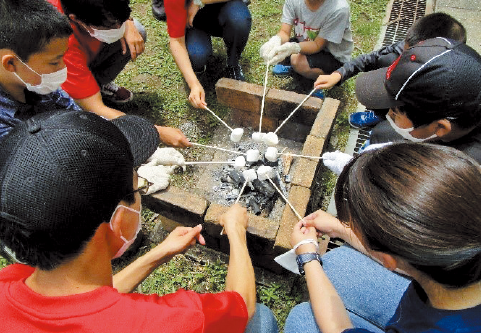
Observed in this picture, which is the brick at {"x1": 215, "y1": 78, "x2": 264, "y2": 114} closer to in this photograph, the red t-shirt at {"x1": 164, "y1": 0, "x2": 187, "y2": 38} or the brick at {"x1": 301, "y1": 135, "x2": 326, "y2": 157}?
the brick at {"x1": 301, "y1": 135, "x2": 326, "y2": 157}

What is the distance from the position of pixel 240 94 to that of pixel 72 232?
1.98 metres

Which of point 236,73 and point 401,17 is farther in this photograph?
point 401,17

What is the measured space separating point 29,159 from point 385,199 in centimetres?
106

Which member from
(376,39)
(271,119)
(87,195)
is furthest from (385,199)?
(376,39)

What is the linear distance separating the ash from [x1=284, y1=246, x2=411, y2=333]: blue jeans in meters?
0.72

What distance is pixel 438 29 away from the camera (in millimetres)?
2355

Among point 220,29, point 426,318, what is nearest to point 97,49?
point 220,29

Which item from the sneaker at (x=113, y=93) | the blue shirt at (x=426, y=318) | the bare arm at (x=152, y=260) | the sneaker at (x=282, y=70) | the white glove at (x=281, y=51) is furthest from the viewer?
the sneaker at (x=282, y=70)

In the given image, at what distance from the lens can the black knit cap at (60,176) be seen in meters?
0.96

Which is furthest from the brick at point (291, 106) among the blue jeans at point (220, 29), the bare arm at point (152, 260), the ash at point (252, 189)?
the bare arm at point (152, 260)

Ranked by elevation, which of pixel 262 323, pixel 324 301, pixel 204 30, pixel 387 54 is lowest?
pixel 262 323

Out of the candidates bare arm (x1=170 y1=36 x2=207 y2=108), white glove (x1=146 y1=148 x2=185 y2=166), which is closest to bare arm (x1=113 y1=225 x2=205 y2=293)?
white glove (x1=146 y1=148 x2=185 y2=166)

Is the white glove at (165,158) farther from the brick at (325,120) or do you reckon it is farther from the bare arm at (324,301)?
the bare arm at (324,301)

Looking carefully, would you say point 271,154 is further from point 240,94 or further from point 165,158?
point 165,158
